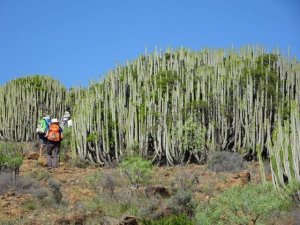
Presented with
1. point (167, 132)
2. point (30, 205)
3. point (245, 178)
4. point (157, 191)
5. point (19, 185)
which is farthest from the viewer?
point (167, 132)

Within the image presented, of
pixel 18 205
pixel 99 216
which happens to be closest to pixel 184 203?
pixel 99 216

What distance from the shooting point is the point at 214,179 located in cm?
1245

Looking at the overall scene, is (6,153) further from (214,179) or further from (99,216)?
(99,216)

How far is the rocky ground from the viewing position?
8805 millimetres

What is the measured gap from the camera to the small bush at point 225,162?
13812 millimetres

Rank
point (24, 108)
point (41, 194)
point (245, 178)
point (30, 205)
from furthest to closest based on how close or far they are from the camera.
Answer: point (24, 108), point (245, 178), point (41, 194), point (30, 205)

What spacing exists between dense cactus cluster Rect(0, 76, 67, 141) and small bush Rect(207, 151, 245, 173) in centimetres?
936

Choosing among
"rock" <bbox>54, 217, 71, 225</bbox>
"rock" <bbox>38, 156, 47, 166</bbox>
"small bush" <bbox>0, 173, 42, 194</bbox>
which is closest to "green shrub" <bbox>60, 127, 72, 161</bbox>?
"rock" <bbox>38, 156, 47, 166</bbox>

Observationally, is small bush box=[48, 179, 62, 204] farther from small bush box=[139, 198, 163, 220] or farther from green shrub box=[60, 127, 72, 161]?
green shrub box=[60, 127, 72, 161]

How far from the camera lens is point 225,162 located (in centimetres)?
1401

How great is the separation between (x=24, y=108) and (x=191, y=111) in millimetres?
8576

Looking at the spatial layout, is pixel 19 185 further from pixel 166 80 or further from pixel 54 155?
pixel 166 80

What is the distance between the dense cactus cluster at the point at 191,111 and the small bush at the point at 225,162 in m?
0.67

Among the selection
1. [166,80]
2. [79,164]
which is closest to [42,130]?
[79,164]
